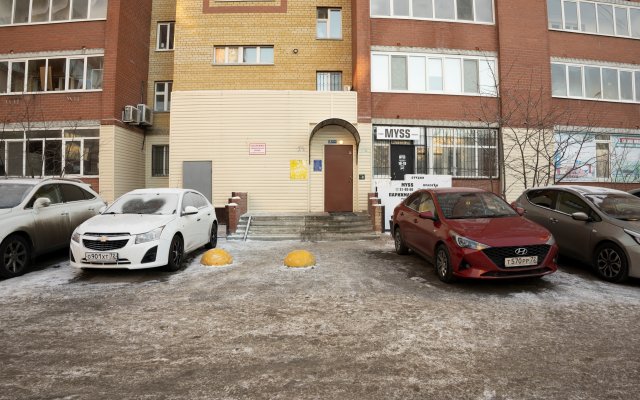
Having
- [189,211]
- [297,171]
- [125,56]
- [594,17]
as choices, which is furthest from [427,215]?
[594,17]

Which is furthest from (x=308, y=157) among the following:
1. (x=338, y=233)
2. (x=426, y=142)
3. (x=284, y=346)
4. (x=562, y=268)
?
(x=284, y=346)

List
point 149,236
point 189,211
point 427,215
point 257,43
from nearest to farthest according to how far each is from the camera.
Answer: point 149,236, point 427,215, point 189,211, point 257,43

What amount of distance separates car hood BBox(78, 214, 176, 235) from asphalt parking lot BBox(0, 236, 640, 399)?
85 cm

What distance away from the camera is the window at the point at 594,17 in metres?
15.9

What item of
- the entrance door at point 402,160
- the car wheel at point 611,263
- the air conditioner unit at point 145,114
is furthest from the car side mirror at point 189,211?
the air conditioner unit at point 145,114

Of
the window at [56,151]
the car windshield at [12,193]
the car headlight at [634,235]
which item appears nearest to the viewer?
the car headlight at [634,235]

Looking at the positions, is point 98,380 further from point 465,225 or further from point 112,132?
point 112,132

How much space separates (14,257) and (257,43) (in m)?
12.0

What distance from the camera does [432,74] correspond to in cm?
1441

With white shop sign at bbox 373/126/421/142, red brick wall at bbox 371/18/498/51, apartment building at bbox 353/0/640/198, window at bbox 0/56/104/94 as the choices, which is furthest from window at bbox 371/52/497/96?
window at bbox 0/56/104/94

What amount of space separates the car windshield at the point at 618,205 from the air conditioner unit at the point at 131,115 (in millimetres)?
15547

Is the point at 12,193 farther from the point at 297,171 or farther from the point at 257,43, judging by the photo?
the point at 257,43

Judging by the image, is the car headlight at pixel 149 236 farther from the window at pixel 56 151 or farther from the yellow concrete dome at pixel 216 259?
the window at pixel 56 151

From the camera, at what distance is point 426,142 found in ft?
46.4
